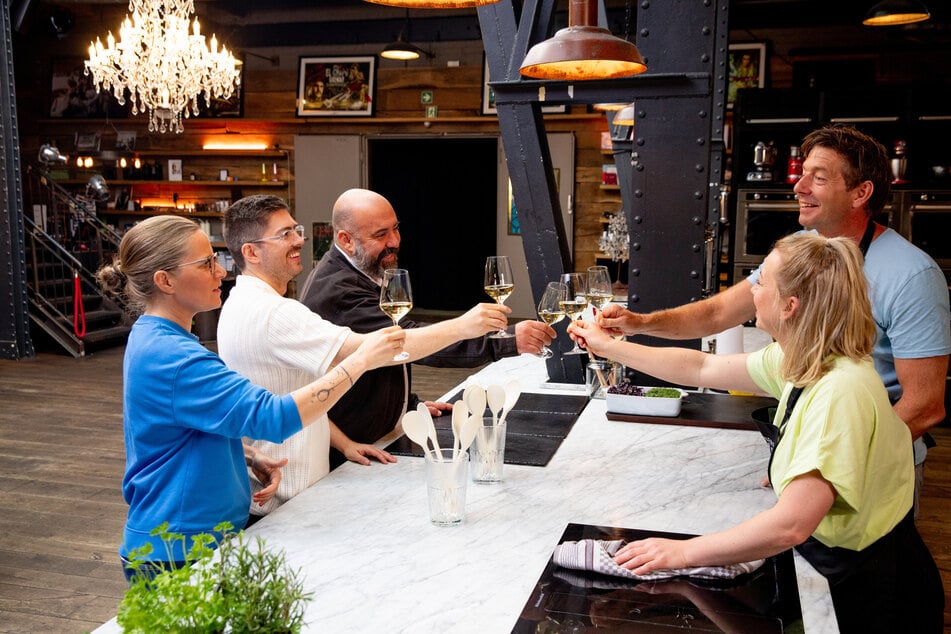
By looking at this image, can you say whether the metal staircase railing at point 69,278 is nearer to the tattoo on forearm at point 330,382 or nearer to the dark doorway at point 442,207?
the dark doorway at point 442,207

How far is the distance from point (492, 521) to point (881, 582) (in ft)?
2.68

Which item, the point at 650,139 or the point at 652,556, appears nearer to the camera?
the point at 652,556

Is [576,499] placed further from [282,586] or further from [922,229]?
[922,229]

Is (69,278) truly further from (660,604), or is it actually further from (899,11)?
(660,604)

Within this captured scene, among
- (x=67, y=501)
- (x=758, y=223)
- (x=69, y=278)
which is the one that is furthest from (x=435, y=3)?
(x=69, y=278)

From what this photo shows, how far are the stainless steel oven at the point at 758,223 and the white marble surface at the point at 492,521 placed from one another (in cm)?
597

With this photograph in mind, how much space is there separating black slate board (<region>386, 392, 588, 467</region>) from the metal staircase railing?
730cm

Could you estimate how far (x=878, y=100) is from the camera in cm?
784

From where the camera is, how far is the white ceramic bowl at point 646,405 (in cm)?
282

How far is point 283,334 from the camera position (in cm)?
221

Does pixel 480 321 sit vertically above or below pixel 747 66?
below

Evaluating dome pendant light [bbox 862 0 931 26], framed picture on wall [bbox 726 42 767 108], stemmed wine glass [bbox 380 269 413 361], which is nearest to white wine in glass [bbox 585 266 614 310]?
stemmed wine glass [bbox 380 269 413 361]

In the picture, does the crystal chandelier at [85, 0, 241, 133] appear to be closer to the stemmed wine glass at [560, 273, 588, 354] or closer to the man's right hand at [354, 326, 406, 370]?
the stemmed wine glass at [560, 273, 588, 354]

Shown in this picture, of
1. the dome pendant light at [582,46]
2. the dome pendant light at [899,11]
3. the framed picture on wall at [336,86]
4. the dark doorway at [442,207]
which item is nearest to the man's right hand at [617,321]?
the dome pendant light at [582,46]
